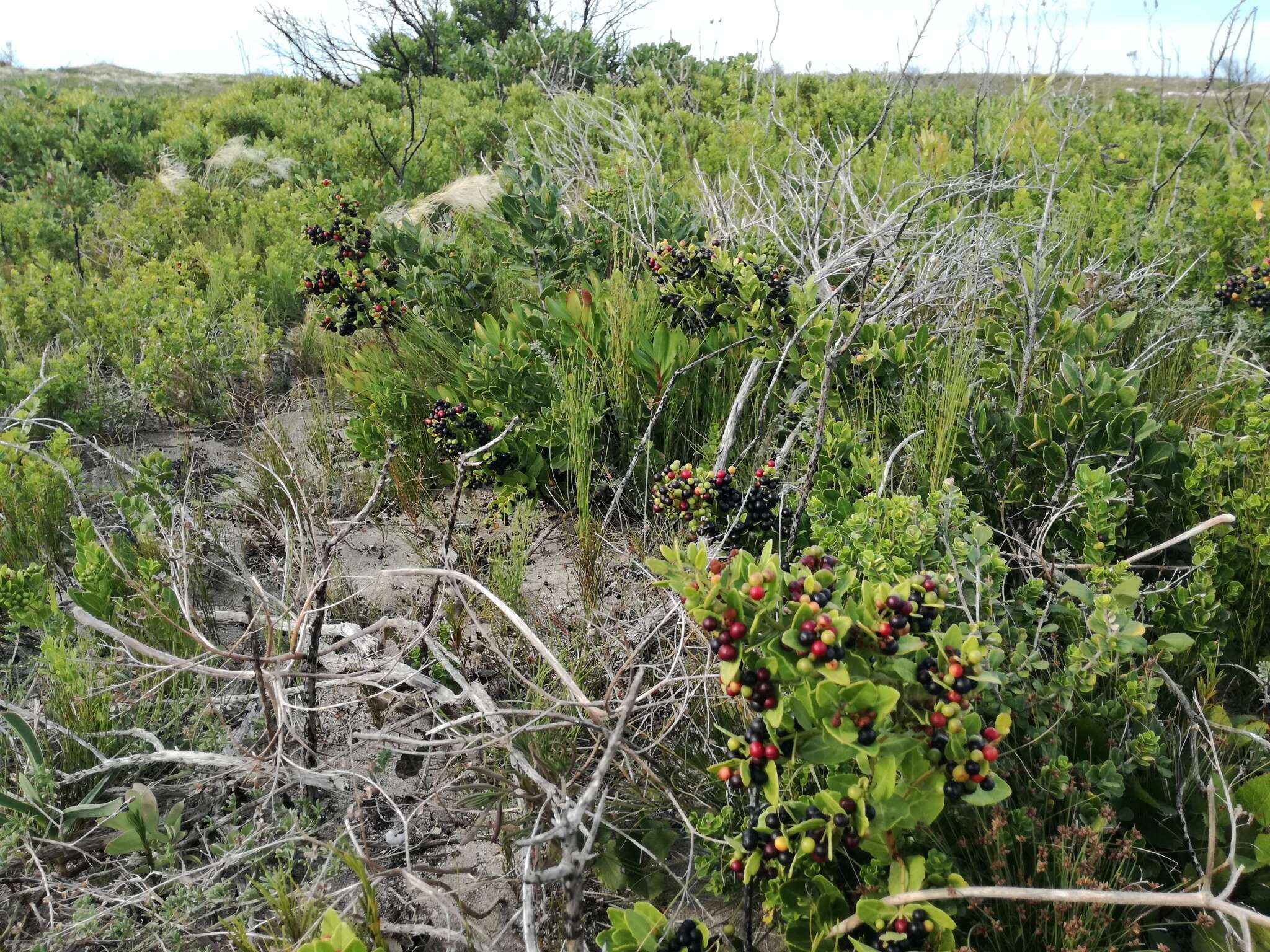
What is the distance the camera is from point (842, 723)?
56.9 inches

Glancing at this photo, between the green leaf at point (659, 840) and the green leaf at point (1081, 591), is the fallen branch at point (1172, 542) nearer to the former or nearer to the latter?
the green leaf at point (1081, 591)

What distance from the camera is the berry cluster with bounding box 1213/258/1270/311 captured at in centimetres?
349

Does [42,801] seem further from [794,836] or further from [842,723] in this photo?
[842,723]

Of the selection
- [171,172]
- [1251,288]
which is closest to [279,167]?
[171,172]

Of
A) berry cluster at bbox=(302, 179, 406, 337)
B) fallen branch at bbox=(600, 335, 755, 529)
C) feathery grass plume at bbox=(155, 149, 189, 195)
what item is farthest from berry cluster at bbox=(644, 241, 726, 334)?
feathery grass plume at bbox=(155, 149, 189, 195)

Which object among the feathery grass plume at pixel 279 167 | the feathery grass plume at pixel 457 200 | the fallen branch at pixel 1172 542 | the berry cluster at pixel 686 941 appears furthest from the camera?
the feathery grass plume at pixel 279 167

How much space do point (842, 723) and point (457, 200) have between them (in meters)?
5.32

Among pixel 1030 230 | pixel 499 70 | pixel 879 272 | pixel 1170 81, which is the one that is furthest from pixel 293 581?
pixel 1170 81

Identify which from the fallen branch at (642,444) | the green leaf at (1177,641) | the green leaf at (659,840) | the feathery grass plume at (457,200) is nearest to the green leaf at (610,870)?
the green leaf at (659,840)

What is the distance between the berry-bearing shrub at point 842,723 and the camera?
146cm

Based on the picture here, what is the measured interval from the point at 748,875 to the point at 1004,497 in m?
1.52

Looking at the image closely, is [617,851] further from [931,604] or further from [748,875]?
[931,604]

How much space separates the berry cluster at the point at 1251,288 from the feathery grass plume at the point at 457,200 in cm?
411

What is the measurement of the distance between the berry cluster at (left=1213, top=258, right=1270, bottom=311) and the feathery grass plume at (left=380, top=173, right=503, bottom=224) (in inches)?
162
